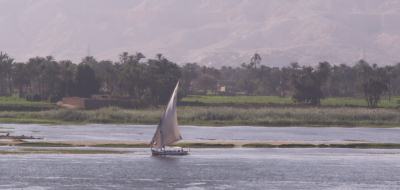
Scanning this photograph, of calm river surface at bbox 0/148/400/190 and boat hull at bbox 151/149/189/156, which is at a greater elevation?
boat hull at bbox 151/149/189/156

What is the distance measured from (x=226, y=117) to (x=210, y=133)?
25090mm

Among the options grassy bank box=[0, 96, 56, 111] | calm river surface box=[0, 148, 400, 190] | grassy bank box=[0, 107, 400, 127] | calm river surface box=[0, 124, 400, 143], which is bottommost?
calm river surface box=[0, 148, 400, 190]

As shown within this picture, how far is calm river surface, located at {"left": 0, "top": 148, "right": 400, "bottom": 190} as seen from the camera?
68.3 m

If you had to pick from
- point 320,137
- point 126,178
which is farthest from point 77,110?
point 126,178

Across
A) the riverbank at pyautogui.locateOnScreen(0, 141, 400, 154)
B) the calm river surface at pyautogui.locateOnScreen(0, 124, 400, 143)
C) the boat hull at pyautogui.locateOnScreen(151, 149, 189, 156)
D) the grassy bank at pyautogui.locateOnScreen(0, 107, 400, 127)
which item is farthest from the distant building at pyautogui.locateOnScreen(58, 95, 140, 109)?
the boat hull at pyautogui.locateOnScreen(151, 149, 189, 156)

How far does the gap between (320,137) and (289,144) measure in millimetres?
15603

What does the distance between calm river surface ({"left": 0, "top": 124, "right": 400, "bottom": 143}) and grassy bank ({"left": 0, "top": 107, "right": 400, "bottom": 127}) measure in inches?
190

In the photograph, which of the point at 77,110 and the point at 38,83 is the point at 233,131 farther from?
the point at 38,83

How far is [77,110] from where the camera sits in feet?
481

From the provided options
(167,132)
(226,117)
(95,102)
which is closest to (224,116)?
(226,117)

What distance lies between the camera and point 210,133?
118 metres

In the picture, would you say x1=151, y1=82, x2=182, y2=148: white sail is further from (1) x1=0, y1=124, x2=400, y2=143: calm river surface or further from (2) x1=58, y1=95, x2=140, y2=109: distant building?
(2) x1=58, y1=95, x2=140, y2=109: distant building

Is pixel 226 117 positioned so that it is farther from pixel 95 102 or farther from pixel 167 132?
pixel 167 132

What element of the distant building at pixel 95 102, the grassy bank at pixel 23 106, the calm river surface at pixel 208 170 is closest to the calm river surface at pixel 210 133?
the calm river surface at pixel 208 170
